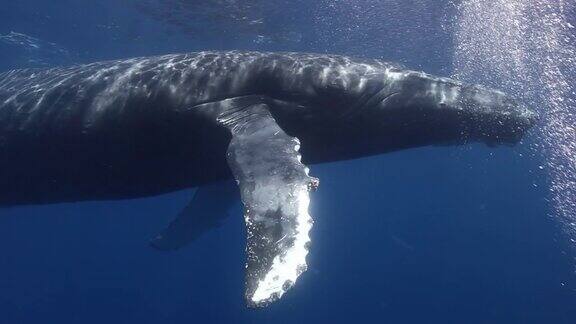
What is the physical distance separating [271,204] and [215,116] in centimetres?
248

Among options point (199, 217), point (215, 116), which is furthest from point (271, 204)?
point (199, 217)

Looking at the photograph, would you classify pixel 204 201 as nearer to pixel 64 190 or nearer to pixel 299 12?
pixel 64 190

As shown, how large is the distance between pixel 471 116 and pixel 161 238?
904cm

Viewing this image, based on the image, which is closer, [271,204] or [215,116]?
[271,204]

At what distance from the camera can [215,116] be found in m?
8.35

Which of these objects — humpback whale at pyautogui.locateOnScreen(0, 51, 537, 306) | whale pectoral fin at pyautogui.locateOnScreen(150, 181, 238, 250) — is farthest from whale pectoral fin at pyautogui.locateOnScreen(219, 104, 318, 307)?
whale pectoral fin at pyautogui.locateOnScreen(150, 181, 238, 250)

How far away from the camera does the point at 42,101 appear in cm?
939

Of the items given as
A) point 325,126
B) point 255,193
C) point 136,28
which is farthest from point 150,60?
point 136,28

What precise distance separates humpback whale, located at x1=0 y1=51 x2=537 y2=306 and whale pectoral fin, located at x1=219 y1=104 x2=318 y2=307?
58 cm

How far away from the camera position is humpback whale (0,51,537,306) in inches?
340

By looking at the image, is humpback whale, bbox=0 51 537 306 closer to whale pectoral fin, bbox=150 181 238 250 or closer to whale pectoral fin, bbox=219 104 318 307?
whale pectoral fin, bbox=219 104 318 307

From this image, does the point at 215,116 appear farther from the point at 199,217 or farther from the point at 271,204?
the point at 199,217

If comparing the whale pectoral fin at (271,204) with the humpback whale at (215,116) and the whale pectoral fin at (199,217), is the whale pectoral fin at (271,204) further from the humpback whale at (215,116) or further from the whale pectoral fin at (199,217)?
the whale pectoral fin at (199,217)

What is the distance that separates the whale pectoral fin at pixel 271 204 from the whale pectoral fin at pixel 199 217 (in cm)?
614
